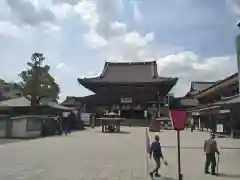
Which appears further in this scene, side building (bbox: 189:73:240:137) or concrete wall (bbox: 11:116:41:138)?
side building (bbox: 189:73:240:137)

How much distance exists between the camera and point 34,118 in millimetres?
33062

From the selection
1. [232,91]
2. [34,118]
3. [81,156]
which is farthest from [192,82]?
[81,156]

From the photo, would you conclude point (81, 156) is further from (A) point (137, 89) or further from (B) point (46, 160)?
(A) point (137, 89)

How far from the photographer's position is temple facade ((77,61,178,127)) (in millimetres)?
70125

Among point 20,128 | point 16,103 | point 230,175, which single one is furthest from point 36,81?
point 230,175

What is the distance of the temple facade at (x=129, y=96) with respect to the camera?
70.1 meters

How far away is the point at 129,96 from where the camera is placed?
70750 mm

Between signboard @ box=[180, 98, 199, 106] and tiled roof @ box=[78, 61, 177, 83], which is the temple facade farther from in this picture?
signboard @ box=[180, 98, 199, 106]

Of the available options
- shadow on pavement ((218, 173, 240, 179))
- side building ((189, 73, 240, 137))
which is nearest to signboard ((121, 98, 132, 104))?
side building ((189, 73, 240, 137))

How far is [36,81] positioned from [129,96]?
76.4ft

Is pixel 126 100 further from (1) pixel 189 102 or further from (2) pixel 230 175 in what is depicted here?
(2) pixel 230 175

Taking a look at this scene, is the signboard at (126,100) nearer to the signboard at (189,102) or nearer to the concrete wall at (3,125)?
the signboard at (189,102)

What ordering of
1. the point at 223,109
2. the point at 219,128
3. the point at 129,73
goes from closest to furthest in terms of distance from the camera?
the point at 223,109, the point at 219,128, the point at 129,73

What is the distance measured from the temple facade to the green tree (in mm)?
15548
